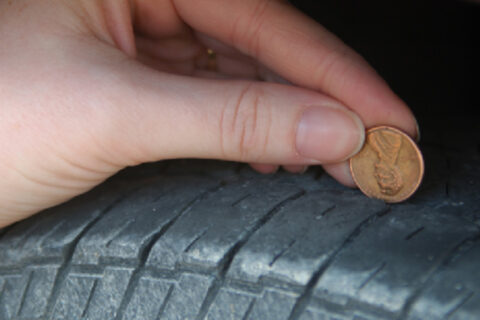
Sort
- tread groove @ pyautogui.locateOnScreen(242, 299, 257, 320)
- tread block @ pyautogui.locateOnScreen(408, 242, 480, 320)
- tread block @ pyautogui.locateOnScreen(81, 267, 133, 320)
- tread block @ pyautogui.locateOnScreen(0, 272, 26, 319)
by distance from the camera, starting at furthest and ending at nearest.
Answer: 1. tread block @ pyautogui.locateOnScreen(0, 272, 26, 319)
2. tread block @ pyautogui.locateOnScreen(81, 267, 133, 320)
3. tread groove @ pyautogui.locateOnScreen(242, 299, 257, 320)
4. tread block @ pyautogui.locateOnScreen(408, 242, 480, 320)

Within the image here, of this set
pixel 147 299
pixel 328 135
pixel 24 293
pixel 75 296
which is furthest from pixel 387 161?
pixel 24 293

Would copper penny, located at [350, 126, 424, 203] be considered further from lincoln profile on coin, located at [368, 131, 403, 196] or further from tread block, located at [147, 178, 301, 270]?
tread block, located at [147, 178, 301, 270]

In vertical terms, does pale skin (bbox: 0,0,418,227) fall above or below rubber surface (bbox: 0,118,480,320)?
above

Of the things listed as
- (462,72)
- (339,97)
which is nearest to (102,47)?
(339,97)

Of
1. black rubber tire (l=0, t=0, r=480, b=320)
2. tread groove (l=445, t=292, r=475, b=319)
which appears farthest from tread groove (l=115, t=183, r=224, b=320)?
tread groove (l=445, t=292, r=475, b=319)

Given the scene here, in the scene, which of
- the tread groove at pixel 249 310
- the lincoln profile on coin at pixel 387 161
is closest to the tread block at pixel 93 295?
the tread groove at pixel 249 310

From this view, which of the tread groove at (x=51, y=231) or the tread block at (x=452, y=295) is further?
the tread groove at (x=51, y=231)

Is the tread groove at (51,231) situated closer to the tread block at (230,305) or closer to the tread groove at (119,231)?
the tread groove at (119,231)
